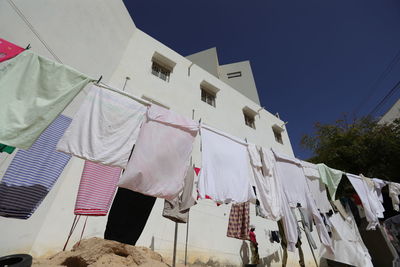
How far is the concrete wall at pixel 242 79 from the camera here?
45.2 feet

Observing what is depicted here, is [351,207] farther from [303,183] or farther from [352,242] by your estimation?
[303,183]

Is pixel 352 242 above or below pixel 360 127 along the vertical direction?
below

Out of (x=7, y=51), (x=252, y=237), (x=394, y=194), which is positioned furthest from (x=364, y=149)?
(x=7, y=51)

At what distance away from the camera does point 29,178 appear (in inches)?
91.2

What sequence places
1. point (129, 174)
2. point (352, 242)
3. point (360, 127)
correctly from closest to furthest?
1. point (129, 174)
2. point (352, 242)
3. point (360, 127)

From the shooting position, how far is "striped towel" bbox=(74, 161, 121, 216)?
2.68 metres

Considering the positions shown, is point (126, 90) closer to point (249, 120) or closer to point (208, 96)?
point (208, 96)

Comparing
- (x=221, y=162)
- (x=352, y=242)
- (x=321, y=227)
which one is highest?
(x=221, y=162)

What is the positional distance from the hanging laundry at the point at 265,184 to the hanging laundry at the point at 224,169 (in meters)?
0.20

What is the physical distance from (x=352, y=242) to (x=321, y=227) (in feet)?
6.47

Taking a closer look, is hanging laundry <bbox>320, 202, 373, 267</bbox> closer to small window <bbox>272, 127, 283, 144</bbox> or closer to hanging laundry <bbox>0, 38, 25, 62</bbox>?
hanging laundry <bbox>0, 38, 25, 62</bbox>

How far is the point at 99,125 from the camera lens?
2.49 m

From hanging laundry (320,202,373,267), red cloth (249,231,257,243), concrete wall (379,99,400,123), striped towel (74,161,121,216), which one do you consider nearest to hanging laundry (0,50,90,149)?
striped towel (74,161,121,216)

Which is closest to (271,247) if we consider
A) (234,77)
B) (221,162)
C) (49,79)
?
(221,162)
